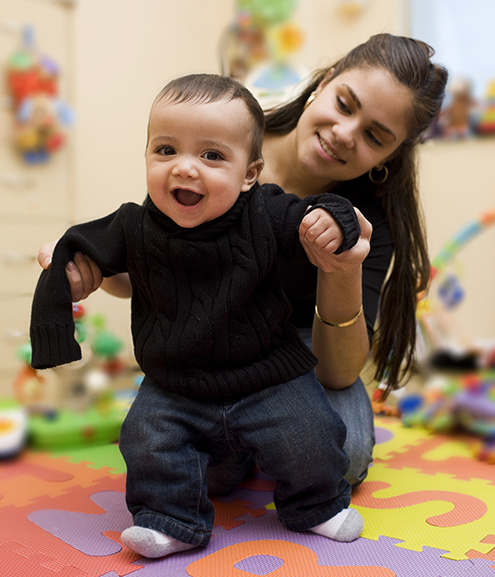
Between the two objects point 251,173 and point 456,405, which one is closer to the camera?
point 251,173

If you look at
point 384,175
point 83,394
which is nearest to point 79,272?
point 384,175

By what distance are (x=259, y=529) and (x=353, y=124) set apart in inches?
27.8

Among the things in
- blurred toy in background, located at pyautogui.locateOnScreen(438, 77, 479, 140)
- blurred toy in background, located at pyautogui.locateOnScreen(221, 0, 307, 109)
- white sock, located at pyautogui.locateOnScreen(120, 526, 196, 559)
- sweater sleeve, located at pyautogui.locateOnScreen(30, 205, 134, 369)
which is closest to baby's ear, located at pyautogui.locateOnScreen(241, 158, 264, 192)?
sweater sleeve, located at pyautogui.locateOnScreen(30, 205, 134, 369)

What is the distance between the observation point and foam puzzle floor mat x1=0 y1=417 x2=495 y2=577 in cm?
78

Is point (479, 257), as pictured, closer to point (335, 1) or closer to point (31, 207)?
point (335, 1)

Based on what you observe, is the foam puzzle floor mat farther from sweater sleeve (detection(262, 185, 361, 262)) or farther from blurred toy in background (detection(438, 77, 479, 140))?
blurred toy in background (detection(438, 77, 479, 140))

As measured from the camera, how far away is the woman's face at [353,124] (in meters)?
1.01

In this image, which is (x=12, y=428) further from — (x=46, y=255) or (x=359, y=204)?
(x=359, y=204)

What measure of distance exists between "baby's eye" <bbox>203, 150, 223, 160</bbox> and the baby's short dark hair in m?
0.06

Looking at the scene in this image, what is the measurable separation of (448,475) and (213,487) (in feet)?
1.63

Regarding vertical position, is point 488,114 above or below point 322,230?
above

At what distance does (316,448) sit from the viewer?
0.84 metres

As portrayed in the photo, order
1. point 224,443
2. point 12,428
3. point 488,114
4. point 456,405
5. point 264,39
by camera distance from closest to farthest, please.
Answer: point 224,443 → point 12,428 → point 456,405 → point 488,114 → point 264,39

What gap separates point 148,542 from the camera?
2.57 ft
